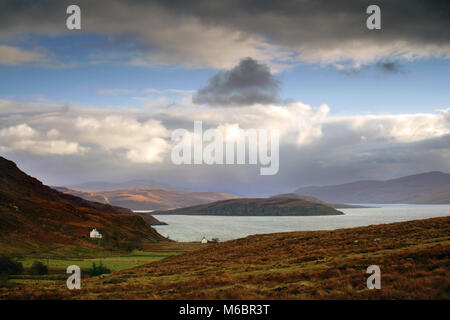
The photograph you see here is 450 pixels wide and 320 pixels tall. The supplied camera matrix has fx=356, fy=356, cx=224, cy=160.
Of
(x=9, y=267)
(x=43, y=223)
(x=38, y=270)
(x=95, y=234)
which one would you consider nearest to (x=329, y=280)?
(x=38, y=270)

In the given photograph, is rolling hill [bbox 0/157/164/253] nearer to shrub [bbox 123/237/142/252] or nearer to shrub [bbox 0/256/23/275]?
shrub [bbox 123/237/142/252]

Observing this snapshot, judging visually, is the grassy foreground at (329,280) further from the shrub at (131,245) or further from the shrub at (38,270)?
the shrub at (131,245)

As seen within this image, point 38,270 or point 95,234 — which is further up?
point 38,270

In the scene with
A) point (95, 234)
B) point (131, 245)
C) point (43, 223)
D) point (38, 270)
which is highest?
point (43, 223)

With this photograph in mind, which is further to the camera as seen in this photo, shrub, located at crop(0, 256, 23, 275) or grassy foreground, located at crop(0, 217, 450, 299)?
shrub, located at crop(0, 256, 23, 275)

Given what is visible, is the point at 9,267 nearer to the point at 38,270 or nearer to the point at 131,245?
the point at 38,270

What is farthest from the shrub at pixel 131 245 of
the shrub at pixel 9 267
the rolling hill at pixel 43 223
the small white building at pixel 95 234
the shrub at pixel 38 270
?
the shrub at pixel 38 270

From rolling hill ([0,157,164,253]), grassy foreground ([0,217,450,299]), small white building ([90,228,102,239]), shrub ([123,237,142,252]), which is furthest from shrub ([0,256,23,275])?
small white building ([90,228,102,239])
